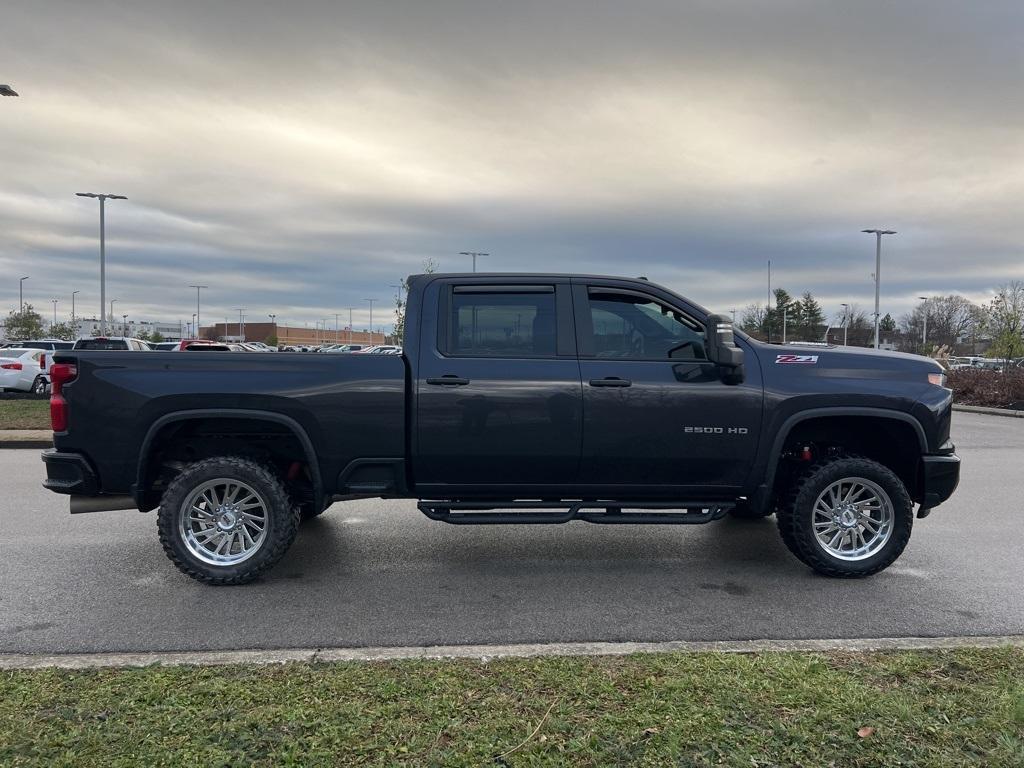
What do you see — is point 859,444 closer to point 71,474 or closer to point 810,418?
point 810,418

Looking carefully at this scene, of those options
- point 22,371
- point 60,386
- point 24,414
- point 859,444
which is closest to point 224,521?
point 60,386

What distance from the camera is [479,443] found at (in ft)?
16.0

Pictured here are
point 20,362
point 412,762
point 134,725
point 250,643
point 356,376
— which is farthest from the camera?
point 20,362

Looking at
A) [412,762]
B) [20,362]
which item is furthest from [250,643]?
[20,362]

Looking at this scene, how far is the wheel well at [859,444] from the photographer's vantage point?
5.16 m

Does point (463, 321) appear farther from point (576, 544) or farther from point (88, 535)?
point (88, 535)

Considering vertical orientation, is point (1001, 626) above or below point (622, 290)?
below

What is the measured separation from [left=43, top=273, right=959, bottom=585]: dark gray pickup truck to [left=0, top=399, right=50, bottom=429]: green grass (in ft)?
34.0

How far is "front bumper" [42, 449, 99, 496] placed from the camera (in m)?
4.81

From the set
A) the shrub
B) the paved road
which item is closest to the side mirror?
the paved road

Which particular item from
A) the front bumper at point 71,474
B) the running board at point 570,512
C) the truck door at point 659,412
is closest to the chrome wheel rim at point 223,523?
the front bumper at point 71,474

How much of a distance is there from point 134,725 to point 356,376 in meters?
2.47

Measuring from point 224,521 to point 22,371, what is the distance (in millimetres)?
18285

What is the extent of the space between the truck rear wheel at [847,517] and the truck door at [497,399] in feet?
5.35
